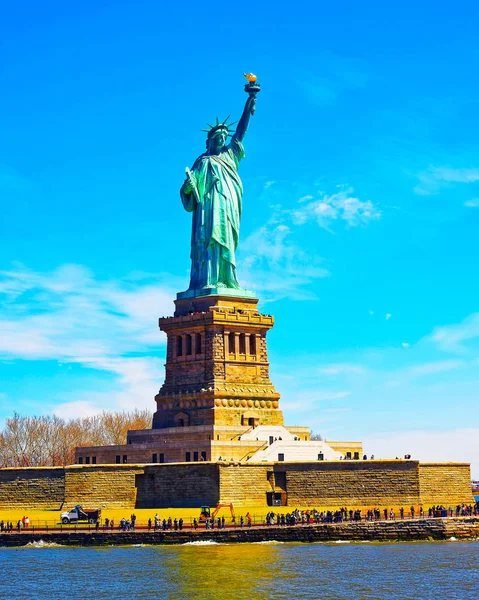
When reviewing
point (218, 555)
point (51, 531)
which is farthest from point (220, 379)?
point (218, 555)

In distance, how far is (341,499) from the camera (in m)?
66.4

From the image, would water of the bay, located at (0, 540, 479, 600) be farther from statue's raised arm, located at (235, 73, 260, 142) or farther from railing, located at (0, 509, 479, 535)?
statue's raised arm, located at (235, 73, 260, 142)

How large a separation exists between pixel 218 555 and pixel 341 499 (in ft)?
54.8

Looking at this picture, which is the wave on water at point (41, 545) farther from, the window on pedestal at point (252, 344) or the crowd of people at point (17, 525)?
the window on pedestal at point (252, 344)

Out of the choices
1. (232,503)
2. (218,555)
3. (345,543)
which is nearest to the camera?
(218,555)

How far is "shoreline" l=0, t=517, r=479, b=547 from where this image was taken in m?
56.7

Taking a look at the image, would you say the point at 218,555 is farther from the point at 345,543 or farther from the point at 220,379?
the point at 220,379

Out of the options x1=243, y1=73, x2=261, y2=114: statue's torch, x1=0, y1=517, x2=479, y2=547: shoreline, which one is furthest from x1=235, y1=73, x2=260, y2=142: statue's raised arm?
x1=0, y1=517, x2=479, y2=547: shoreline

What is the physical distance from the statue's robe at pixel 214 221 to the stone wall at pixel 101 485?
18050mm

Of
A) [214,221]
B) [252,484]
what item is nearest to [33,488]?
[252,484]

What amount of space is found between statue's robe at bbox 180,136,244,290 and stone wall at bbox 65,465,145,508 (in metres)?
18.0

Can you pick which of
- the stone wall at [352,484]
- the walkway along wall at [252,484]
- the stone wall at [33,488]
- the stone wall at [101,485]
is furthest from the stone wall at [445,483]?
the stone wall at [33,488]

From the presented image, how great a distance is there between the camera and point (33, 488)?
6744 cm

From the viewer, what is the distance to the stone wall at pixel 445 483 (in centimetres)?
6819
